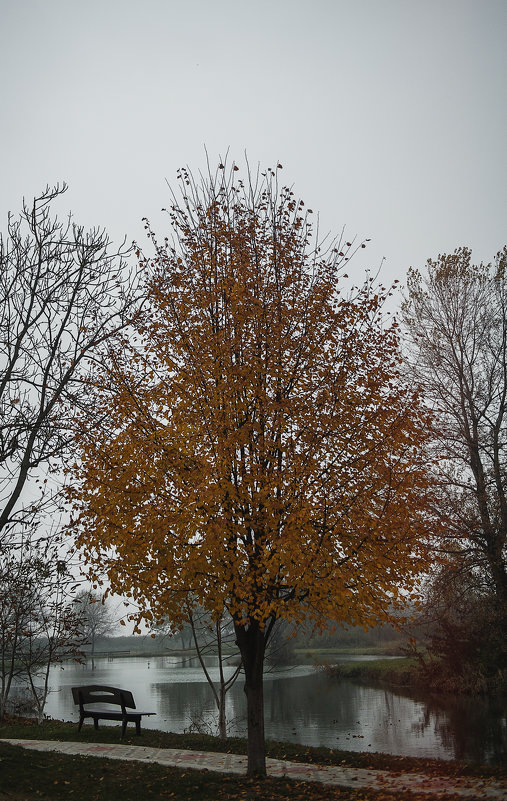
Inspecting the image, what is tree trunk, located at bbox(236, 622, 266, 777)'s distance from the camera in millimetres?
8391

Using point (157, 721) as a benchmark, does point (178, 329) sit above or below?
above

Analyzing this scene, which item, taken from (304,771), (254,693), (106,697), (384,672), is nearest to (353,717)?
(106,697)

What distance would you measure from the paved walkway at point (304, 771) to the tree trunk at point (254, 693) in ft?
1.22

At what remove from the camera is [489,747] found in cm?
1296

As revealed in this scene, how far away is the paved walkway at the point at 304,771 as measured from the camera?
7.32 m

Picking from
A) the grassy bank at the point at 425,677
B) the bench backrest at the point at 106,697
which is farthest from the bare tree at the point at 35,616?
the grassy bank at the point at 425,677

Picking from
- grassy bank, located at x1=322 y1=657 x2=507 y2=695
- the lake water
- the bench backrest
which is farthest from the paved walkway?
grassy bank, located at x1=322 y1=657 x2=507 y2=695

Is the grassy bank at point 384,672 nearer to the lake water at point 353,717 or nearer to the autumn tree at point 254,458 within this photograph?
the lake water at point 353,717

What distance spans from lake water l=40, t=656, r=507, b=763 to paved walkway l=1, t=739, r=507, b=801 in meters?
2.46

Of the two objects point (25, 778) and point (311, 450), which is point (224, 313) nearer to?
point (311, 450)

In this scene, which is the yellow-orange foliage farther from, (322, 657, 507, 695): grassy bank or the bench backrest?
(322, 657, 507, 695): grassy bank

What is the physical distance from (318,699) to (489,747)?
11.3 m

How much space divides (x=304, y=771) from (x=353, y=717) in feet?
35.4

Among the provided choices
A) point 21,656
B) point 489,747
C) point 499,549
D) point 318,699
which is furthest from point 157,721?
point 499,549
